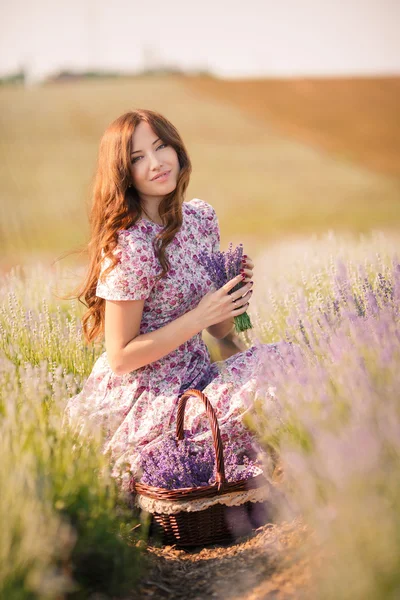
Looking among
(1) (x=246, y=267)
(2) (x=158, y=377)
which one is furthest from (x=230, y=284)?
(2) (x=158, y=377)

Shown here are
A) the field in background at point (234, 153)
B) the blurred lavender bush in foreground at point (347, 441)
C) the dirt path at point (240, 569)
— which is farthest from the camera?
the field in background at point (234, 153)

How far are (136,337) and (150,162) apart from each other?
0.65 m

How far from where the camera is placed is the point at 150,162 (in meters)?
2.30

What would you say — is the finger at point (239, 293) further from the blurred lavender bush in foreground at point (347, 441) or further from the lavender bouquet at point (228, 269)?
the blurred lavender bush in foreground at point (347, 441)

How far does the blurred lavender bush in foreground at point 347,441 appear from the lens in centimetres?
131

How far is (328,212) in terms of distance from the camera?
846 cm

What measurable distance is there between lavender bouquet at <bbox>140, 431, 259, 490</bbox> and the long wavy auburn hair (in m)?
0.63

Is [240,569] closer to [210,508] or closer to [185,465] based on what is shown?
[210,508]

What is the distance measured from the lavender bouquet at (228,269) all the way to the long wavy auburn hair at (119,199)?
178mm

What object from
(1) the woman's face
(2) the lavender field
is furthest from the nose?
(2) the lavender field

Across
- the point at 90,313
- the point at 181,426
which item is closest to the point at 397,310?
the point at 181,426

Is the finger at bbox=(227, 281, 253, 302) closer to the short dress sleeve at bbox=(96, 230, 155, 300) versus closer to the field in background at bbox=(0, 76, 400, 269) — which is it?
the short dress sleeve at bbox=(96, 230, 155, 300)

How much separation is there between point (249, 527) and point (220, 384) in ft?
1.67

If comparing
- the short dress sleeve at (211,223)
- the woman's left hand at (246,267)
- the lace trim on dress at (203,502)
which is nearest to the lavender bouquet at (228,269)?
the woman's left hand at (246,267)
